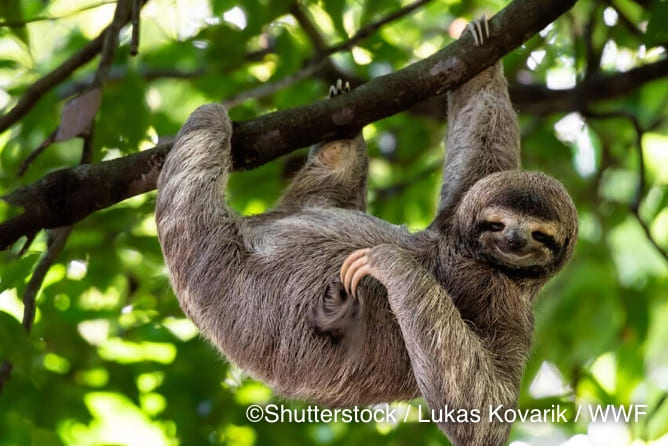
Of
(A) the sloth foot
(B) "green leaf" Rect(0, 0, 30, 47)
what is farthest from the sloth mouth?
(B) "green leaf" Rect(0, 0, 30, 47)

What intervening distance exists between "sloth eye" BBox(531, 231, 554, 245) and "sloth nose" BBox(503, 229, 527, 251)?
14 cm

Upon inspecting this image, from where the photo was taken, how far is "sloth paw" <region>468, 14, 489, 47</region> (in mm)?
7555

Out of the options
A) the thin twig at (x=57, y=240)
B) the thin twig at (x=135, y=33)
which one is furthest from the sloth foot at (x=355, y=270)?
the thin twig at (x=135, y=33)

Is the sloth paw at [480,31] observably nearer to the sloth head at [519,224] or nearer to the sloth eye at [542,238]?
the sloth head at [519,224]

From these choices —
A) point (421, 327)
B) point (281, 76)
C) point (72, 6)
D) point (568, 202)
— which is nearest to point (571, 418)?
point (568, 202)

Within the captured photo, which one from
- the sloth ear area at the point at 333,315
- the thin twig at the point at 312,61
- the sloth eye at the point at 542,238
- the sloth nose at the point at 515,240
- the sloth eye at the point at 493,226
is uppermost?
the thin twig at the point at 312,61

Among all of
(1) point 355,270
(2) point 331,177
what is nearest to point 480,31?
(2) point 331,177

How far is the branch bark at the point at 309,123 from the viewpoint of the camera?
6977 millimetres

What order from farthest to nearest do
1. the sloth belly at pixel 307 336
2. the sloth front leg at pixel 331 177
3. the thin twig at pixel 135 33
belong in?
the sloth front leg at pixel 331 177
the sloth belly at pixel 307 336
the thin twig at pixel 135 33

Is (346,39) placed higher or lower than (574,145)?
lower

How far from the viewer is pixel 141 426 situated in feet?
35.4

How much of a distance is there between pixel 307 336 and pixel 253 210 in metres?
4.21

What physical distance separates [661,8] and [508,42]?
1.34 metres

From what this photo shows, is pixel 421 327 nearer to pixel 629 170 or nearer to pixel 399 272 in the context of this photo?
pixel 399 272
